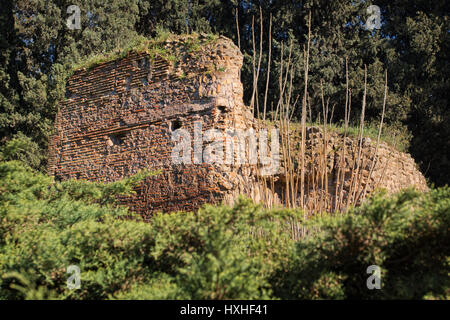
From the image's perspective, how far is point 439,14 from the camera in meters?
16.4

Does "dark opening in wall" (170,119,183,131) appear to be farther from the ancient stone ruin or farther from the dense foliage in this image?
the dense foliage

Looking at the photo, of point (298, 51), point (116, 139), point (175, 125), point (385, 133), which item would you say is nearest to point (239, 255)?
point (175, 125)

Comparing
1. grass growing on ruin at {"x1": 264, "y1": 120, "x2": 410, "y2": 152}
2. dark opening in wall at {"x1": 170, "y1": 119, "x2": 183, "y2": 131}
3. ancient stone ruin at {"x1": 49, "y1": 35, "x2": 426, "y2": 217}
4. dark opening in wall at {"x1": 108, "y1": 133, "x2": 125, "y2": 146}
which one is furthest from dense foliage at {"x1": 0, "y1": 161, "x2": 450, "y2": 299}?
grass growing on ruin at {"x1": 264, "y1": 120, "x2": 410, "y2": 152}

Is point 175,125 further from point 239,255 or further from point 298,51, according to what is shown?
point 298,51

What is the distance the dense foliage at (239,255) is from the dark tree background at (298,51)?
11.7 m

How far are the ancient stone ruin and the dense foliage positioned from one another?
208cm

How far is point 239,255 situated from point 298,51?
13.7 metres

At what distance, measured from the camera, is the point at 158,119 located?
674 centimetres

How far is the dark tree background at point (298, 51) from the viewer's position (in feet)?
50.0

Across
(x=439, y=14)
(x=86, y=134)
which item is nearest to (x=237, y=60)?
(x=86, y=134)

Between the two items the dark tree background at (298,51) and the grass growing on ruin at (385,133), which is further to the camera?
the dark tree background at (298,51)

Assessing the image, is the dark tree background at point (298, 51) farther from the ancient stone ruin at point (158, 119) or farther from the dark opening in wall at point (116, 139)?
the dark opening in wall at point (116, 139)

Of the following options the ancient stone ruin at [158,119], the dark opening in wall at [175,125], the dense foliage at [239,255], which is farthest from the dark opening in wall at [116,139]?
the dense foliage at [239,255]

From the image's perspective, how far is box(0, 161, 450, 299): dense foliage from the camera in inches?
124
